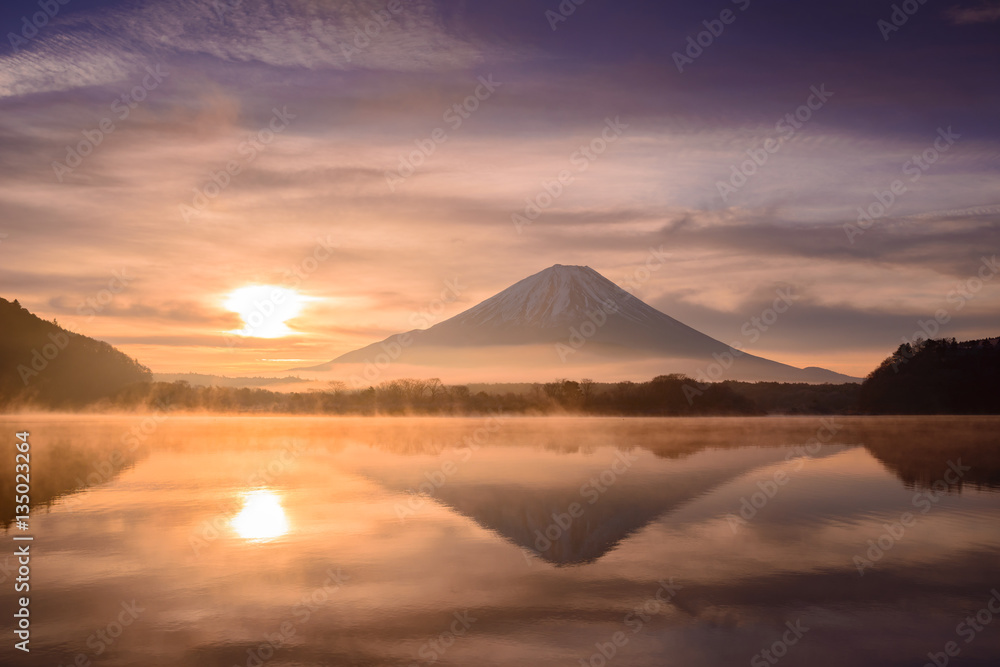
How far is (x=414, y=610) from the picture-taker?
12.2 meters

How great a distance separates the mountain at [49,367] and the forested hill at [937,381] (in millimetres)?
118417

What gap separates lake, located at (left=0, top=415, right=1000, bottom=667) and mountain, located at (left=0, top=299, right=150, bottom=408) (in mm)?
101178

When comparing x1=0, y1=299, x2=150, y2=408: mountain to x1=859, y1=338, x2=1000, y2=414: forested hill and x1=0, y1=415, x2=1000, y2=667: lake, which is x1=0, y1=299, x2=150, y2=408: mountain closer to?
x1=0, y1=415, x2=1000, y2=667: lake

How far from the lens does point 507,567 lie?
15.1 m

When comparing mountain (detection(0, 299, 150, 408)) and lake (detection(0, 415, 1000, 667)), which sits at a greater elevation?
mountain (detection(0, 299, 150, 408))

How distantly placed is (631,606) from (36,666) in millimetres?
8875

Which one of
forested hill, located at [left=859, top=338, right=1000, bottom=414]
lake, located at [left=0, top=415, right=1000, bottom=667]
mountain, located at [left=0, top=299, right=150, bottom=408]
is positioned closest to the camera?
lake, located at [left=0, top=415, right=1000, bottom=667]

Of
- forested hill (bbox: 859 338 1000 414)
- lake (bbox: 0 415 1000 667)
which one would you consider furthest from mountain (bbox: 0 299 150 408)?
forested hill (bbox: 859 338 1000 414)

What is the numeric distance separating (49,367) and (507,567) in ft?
422

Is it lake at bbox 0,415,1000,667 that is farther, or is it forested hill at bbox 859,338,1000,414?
forested hill at bbox 859,338,1000,414

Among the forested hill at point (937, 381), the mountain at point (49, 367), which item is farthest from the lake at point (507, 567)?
the mountain at point (49, 367)

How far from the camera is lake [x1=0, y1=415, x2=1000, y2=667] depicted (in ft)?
35.2

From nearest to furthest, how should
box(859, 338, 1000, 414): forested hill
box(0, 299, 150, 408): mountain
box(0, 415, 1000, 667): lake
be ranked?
1. box(0, 415, 1000, 667): lake
2. box(859, 338, 1000, 414): forested hill
3. box(0, 299, 150, 408): mountain

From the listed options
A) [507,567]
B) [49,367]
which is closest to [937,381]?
[507,567]
